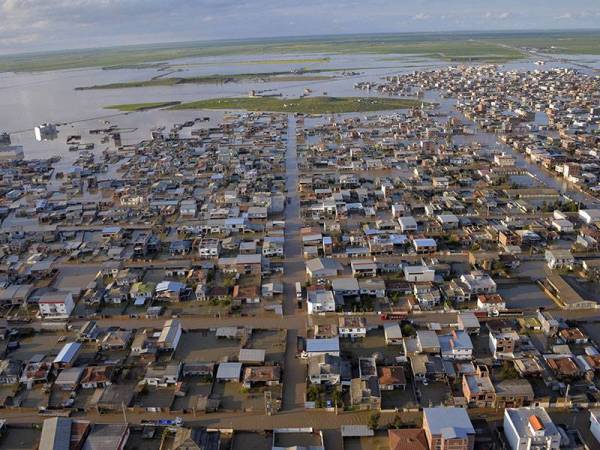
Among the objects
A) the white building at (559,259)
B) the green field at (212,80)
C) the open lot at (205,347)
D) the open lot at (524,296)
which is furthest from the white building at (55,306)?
the green field at (212,80)

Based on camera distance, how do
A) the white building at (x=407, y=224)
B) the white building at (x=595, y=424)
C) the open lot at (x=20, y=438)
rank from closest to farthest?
the white building at (x=595, y=424) → the open lot at (x=20, y=438) → the white building at (x=407, y=224)

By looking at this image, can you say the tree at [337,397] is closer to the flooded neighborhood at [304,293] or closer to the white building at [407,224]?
the flooded neighborhood at [304,293]

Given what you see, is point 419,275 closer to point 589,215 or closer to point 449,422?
point 449,422

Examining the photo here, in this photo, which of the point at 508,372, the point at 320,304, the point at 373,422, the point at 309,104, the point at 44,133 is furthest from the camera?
the point at 309,104

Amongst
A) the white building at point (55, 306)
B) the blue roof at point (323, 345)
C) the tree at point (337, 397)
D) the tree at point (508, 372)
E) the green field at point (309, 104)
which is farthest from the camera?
the green field at point (309, 104)

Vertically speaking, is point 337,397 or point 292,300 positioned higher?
point 337,397

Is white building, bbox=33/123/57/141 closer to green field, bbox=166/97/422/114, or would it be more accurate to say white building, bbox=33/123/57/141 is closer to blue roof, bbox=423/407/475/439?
green field, bbox=166/97/422/114

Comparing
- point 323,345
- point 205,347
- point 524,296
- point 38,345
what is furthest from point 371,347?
point 38,345

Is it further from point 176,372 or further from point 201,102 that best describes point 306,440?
point 201,102
